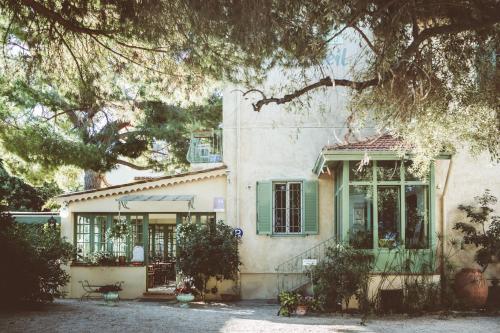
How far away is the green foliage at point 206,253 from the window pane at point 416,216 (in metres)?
4.44

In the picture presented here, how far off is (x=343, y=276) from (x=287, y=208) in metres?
4.23

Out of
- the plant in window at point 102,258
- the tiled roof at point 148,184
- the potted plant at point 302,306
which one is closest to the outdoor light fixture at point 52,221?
the tiled roof at point 148,184

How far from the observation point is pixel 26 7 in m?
8.90

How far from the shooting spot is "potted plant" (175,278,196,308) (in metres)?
15.2

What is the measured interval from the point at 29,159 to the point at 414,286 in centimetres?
1050

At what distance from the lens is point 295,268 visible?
1648cm

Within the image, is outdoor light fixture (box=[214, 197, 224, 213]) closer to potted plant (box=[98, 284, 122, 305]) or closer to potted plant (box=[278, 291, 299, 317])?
potted plant (box=[98, 284, 122, 305])

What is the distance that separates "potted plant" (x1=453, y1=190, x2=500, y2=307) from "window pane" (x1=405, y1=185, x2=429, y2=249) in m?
1.01

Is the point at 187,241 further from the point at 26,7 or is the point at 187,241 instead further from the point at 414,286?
the point at 26,7

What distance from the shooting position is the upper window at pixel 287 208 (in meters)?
16.7

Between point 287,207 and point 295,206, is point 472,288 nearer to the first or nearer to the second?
point 295,206

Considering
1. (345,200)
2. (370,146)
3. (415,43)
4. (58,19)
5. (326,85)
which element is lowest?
(345,200)

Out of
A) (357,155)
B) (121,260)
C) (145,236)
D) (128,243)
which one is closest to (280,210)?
(357,155)

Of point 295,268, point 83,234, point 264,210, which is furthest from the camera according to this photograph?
point 83,234
